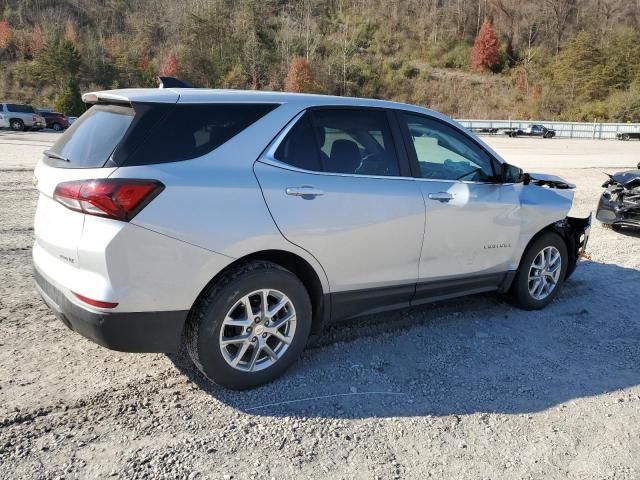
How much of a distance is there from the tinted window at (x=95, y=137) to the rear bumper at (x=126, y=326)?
0.77m

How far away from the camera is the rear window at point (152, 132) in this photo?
2.96 m

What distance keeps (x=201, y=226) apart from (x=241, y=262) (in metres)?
0.39

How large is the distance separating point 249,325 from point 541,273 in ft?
9.83

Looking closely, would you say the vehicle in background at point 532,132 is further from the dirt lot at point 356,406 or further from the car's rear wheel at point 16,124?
the dirt lot at point 356,406

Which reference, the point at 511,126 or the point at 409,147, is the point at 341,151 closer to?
the point at 409,147

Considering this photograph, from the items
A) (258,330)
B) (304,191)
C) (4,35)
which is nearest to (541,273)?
(304,191)

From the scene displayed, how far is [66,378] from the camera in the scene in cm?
342

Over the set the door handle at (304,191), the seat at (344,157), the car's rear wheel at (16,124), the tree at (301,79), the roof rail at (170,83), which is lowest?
the car's rear wheel at (16,124)

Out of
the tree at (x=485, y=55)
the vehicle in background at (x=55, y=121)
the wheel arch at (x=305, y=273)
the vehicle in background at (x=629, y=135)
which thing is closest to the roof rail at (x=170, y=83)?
the wheel arch at (x=305, y=273)

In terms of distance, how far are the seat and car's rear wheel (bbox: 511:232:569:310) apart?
2046 mm

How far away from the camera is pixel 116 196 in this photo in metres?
2.80

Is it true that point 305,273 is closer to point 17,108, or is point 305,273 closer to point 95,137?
point 95,137

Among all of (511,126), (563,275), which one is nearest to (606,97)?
(511,126)

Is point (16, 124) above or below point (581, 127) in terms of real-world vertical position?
below
